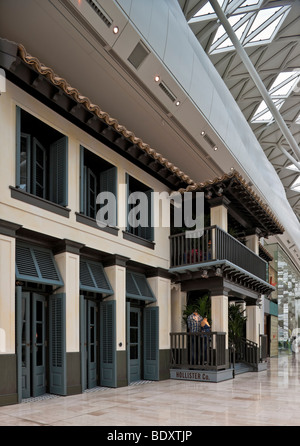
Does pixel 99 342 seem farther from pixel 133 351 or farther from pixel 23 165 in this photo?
pixel 23 165

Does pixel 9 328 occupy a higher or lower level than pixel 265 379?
higher

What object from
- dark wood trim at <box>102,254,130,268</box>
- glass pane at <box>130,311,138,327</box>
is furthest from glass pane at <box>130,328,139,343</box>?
dark wood trim at <box>102,254,130,268</box>

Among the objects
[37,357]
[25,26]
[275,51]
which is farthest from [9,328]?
[275,51]

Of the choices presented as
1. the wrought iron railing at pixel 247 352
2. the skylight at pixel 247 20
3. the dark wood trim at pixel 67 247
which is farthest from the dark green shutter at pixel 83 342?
the skylight at pixel 247 20

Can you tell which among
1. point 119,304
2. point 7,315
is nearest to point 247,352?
point 119,304

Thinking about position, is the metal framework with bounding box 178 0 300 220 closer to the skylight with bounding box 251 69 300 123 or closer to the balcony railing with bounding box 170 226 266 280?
the skylight with bounding box 251 69 300 123

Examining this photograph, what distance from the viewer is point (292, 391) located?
11.4m

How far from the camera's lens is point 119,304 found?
38.5 feet

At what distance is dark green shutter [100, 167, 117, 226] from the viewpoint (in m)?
12.1

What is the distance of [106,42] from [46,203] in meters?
3.65

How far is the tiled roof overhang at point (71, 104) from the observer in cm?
839

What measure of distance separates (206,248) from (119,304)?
140 inches
